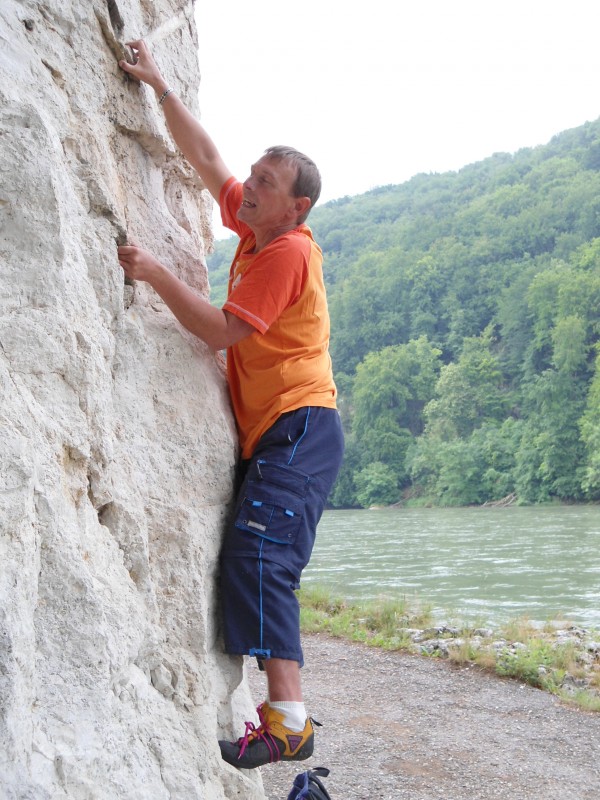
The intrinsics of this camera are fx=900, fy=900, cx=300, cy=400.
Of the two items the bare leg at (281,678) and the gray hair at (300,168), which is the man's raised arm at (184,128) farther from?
the bare leg at (281,678)

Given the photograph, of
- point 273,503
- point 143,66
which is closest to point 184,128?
point 143,66

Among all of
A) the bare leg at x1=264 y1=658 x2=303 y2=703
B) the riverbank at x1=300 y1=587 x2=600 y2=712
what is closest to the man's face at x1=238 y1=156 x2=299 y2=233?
the bare leg at x1=264 y1=658 x2=303 y2=703

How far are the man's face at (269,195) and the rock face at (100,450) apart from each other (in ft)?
0.87

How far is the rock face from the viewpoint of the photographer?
1.79 metres

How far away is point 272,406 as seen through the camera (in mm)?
2881

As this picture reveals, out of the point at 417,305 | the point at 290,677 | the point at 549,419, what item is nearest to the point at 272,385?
the point at 290,677

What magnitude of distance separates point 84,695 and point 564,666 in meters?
6.61

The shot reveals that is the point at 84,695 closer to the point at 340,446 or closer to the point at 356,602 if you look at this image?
the point at 340,446

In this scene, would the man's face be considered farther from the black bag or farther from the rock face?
the black bag

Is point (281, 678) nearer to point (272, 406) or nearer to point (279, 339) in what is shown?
point (272, 406)

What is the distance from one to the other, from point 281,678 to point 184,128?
73.8 inches

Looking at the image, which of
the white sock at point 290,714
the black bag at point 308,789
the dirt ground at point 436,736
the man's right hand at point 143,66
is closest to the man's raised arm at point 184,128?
the man's right hand at point 143,66

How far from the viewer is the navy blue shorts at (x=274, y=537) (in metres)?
2.66

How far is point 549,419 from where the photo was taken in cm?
4975
